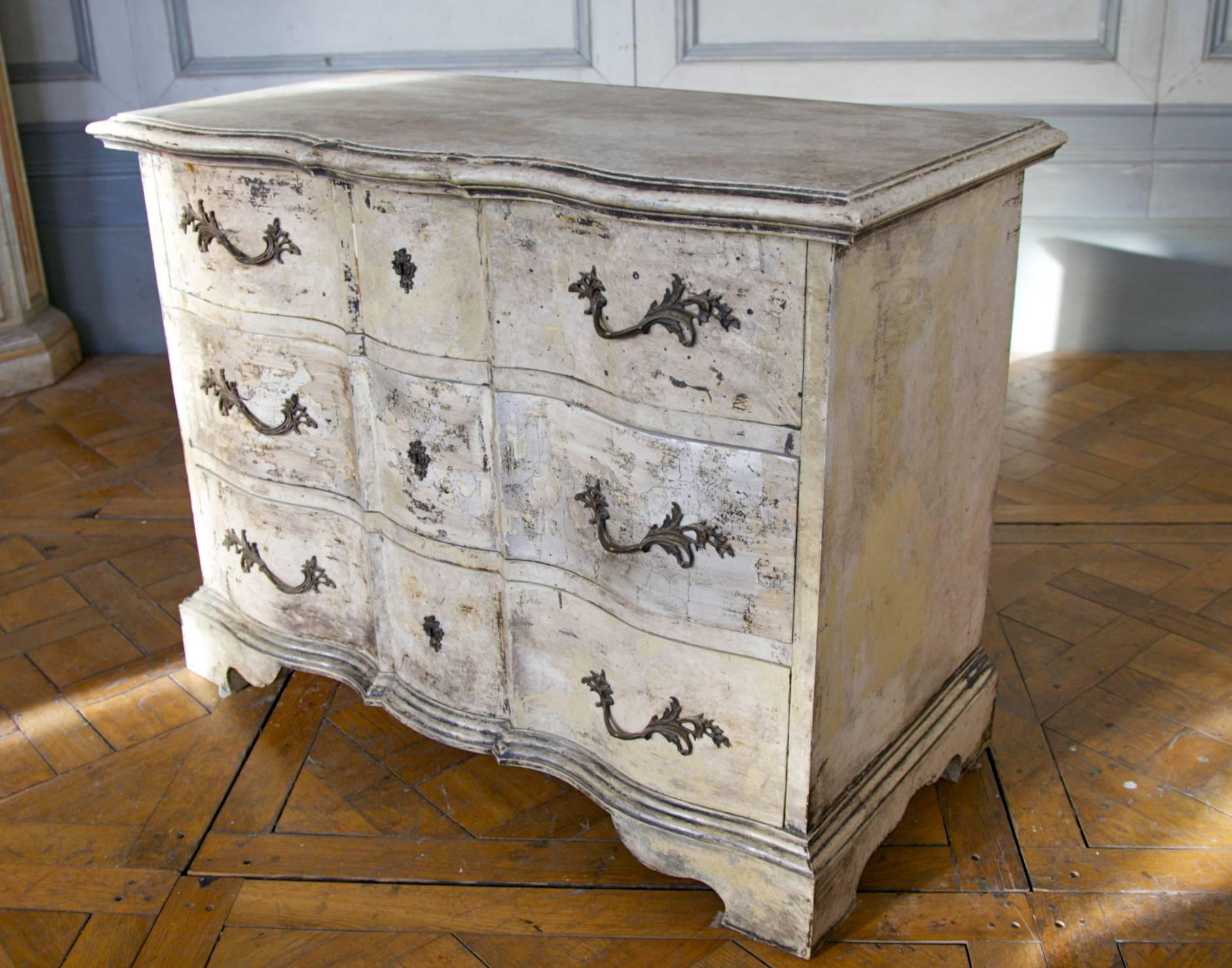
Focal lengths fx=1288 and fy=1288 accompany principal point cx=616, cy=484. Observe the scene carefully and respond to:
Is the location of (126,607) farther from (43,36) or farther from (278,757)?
(43,36)

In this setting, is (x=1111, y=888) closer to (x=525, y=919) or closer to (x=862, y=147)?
(x=525, y=919)

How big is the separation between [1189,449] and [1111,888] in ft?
5.68

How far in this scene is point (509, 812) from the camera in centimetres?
199

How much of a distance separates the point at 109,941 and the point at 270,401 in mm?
805

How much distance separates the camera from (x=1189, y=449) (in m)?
3.20

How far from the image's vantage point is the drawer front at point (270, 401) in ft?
6.36

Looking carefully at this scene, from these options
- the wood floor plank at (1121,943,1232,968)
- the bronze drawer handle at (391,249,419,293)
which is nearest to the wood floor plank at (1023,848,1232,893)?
the wood floor plank at (1121,943,1232,968)

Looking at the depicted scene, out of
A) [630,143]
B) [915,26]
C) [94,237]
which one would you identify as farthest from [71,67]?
[630,143]

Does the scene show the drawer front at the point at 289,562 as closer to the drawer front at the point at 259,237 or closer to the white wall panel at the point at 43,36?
the drawer front at the point at 259,237

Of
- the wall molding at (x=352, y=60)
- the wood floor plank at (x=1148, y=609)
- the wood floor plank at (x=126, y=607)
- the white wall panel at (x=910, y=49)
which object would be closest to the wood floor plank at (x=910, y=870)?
the wood floor plank at (x=1148, y=609)

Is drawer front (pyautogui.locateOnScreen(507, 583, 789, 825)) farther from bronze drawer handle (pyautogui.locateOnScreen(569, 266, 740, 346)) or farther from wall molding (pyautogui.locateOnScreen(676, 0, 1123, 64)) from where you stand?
wall molding (pyautogui.locateOnScreen(676, 0, 1123, 64))

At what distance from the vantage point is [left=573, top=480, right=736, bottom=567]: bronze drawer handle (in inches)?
61.4

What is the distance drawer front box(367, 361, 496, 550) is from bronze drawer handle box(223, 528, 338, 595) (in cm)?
25

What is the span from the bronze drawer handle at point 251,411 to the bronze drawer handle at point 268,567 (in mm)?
222
